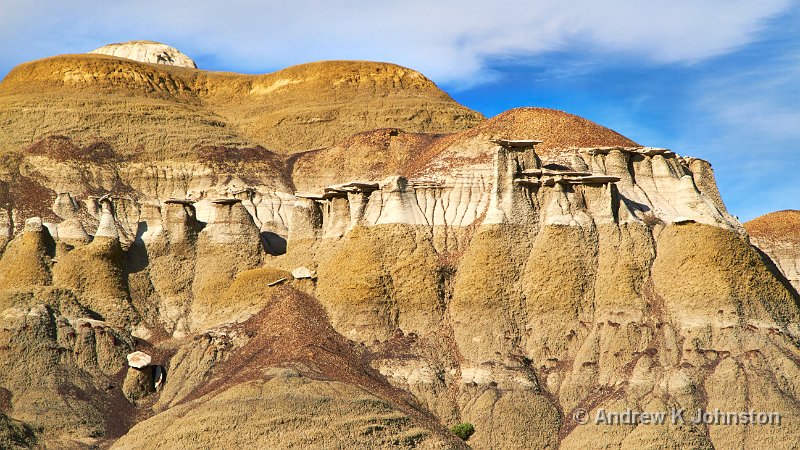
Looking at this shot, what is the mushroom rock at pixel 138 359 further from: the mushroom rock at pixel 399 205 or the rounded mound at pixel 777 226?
the rounded mound at pixel 777 226

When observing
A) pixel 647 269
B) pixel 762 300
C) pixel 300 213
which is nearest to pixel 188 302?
pixel 300 213

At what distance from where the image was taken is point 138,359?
63125 millimetres

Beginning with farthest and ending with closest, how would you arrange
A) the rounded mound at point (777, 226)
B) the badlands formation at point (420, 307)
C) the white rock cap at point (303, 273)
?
the rounded mound at point (777, 226) → the white rock cap at point (303, 273) → the badlands formation at point (420, 307)

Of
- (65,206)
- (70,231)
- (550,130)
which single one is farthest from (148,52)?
(550,130)

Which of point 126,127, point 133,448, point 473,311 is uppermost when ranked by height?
point 126,127

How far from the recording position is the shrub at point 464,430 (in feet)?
185

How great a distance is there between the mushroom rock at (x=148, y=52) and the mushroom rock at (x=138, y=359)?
65.9 meters

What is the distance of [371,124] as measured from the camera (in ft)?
317

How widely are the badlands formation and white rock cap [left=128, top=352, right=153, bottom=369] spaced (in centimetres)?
22

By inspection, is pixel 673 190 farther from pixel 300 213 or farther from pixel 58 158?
pixel 58 158

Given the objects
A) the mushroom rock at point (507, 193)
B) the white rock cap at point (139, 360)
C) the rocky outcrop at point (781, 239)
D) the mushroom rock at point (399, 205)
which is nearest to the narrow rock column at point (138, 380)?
the white rock cap at point (139, 360)

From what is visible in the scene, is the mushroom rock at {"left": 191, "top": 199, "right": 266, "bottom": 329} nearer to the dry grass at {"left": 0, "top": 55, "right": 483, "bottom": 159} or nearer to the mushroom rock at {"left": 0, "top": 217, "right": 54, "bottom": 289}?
the mushroom rock at {"left": 0, "top": 217, "right": 54, "bottom": 289}

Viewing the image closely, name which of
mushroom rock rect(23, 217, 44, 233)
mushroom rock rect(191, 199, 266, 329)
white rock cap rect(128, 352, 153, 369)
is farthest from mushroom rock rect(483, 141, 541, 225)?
mushroom rock rect(23, 217, 44, 233)

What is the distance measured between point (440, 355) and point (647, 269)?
1142 cm
